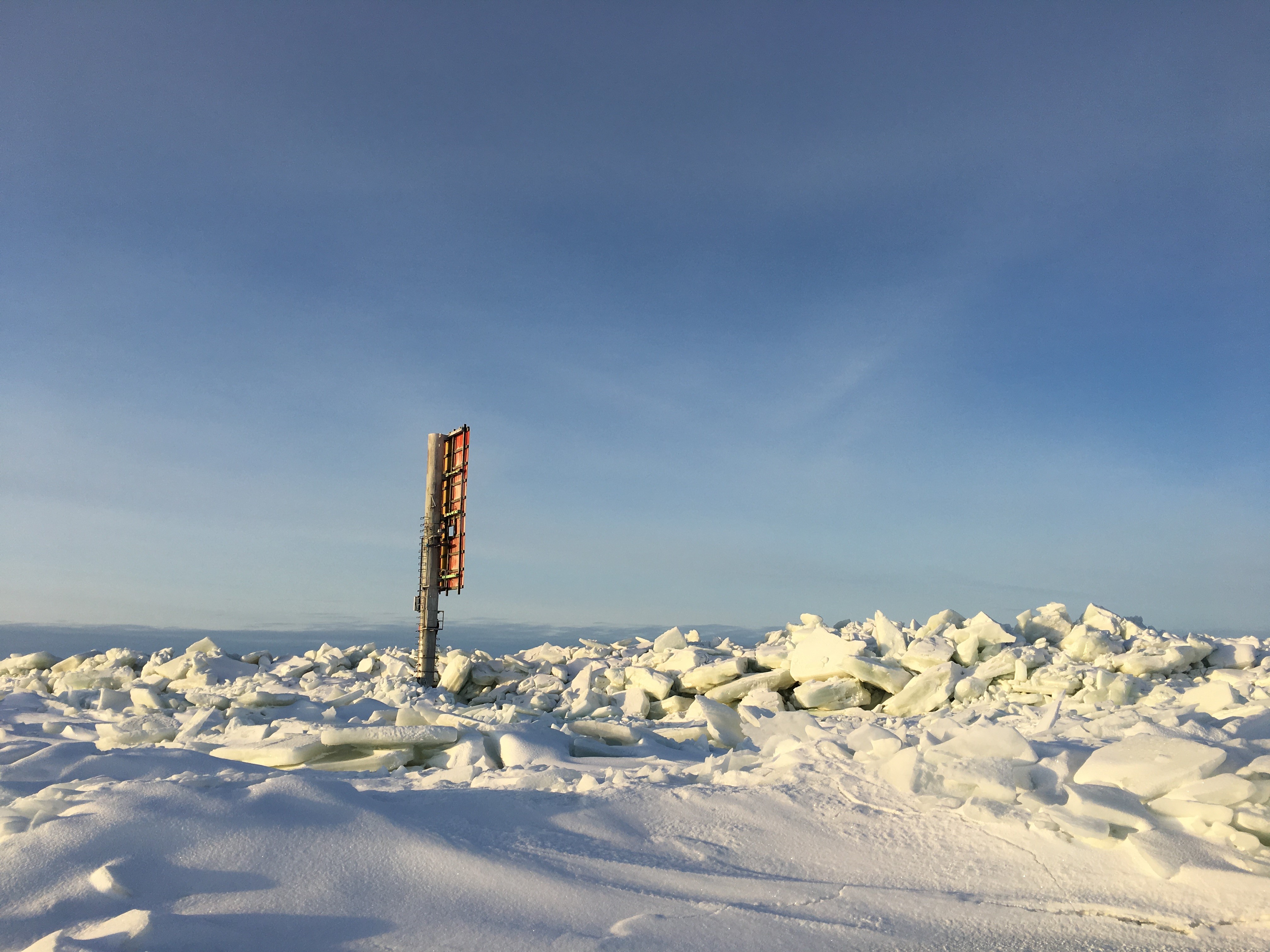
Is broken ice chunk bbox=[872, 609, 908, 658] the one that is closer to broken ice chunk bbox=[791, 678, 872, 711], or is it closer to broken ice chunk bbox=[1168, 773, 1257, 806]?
broken ice chunk bbox=[791, 678, 872, 711]

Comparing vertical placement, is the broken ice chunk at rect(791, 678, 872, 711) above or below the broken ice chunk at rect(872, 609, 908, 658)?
below

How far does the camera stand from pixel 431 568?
13656mm

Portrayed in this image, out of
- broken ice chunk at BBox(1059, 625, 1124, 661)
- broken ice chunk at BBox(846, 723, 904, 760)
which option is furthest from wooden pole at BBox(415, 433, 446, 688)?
broken ice chunk at BBox(846, 723, 904, 760)

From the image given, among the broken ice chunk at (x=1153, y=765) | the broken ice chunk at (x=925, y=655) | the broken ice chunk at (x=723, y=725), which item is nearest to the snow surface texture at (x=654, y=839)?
the broken ice chunk at (x=1153, y=765)

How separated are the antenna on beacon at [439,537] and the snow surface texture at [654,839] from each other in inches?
323

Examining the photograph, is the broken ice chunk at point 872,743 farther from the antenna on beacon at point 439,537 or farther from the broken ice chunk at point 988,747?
the antenna on beacon at point 439,537

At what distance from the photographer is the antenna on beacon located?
1330 cm

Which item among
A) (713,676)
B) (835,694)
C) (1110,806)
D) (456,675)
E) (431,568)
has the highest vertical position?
(431,568)

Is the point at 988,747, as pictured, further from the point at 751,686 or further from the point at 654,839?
the point at 751,686

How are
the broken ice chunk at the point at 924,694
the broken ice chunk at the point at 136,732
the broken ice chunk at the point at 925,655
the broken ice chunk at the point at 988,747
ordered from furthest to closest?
the broken ice chunk at the point at 925,655
the broken ice chunk at the point at 924,694
the broken ice chunk at the point at 136,732
the broken ice chunk at the point at 988,747

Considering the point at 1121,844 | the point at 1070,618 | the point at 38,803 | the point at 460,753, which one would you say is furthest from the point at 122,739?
the point at 1070,618

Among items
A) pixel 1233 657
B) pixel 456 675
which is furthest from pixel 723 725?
pixel 456 675

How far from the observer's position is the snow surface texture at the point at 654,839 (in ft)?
7.26

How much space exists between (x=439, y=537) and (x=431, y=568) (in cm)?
53
